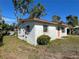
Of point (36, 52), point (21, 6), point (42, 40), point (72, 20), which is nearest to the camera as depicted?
point (36, 52)

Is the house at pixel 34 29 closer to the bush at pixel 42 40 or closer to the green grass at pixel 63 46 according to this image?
the bush at pixel 42 40

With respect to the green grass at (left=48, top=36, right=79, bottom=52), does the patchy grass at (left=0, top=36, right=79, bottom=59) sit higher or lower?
lower

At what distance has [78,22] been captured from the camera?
207 feet

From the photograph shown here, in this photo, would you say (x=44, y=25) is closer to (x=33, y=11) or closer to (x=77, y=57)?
(x=77, y=57)

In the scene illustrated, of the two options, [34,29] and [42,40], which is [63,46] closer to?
[42,40]

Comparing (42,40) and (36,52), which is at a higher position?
(42,40)

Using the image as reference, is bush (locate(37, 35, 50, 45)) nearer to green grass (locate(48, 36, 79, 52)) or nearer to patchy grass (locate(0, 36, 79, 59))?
green grass (locate(48, 36, 79, 52))

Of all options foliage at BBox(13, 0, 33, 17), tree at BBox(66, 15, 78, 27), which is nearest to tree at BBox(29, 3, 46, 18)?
foliage at BBox(13, 0, 33, 17)

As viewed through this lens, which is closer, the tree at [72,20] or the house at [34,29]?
the house at [34,29]

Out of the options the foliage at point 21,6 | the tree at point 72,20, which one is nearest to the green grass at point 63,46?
the foliage at point 21,6

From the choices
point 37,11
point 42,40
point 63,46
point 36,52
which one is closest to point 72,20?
point 37,11

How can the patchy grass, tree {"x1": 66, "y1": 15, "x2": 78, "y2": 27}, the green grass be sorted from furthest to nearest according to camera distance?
tree {"x1": 66, "y1": 15, "x2": 78, "y2": 27}, the green grass, the patchy grass

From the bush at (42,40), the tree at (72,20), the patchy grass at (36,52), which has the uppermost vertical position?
the tree at (72,20)

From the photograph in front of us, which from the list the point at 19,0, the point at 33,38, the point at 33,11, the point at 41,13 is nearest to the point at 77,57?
the point at 33,38
